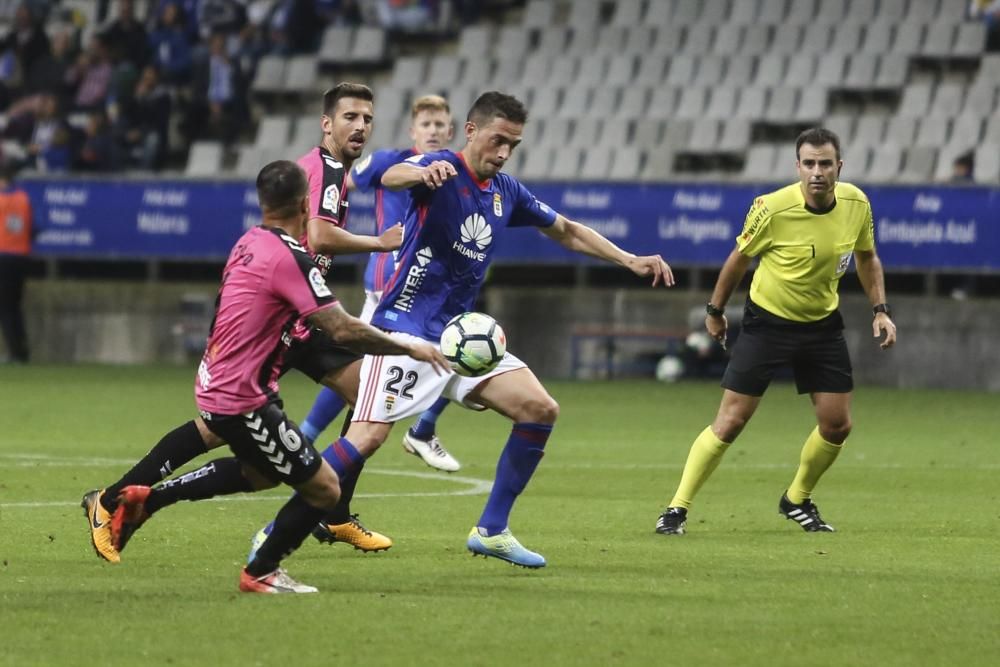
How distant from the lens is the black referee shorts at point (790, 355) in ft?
35.6

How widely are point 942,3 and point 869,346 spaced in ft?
16.9

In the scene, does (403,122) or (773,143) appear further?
(403,122)

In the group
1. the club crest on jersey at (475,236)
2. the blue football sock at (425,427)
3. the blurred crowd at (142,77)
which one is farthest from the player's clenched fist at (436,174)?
the blurred crowd at (142,77)

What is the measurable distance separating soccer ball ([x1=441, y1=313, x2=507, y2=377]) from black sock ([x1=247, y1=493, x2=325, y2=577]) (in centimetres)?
93

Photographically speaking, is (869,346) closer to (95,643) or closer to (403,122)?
(403,122)

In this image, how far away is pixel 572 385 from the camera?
76.8 ft

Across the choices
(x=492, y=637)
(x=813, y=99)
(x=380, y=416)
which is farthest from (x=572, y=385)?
(x=492, y=637)

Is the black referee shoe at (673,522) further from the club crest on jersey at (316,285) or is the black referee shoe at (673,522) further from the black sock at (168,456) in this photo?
the club crest on jersey at (316,285)

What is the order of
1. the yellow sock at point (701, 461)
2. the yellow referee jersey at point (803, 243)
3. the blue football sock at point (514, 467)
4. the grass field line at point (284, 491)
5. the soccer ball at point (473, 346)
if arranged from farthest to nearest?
the grass field line at point (284, 491)
the yellow referee jersey at point (803, 243)
the yellow sock at point (701, 461)
the blue football sock at point (514, 467)
the soccer ball at point (473, 346)

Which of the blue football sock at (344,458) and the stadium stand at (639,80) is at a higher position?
the stadium stand at (639,80)

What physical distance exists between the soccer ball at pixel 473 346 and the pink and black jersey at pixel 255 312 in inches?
33.9

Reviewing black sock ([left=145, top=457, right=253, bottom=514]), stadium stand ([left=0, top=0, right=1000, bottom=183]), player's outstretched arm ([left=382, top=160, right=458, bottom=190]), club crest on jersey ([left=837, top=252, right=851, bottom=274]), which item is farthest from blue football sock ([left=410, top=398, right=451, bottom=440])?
stadium stand ([left=0, top=0, right=1000, bottom=183])

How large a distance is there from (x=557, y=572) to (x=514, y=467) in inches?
20.3

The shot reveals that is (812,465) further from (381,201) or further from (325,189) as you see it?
(381,201)
